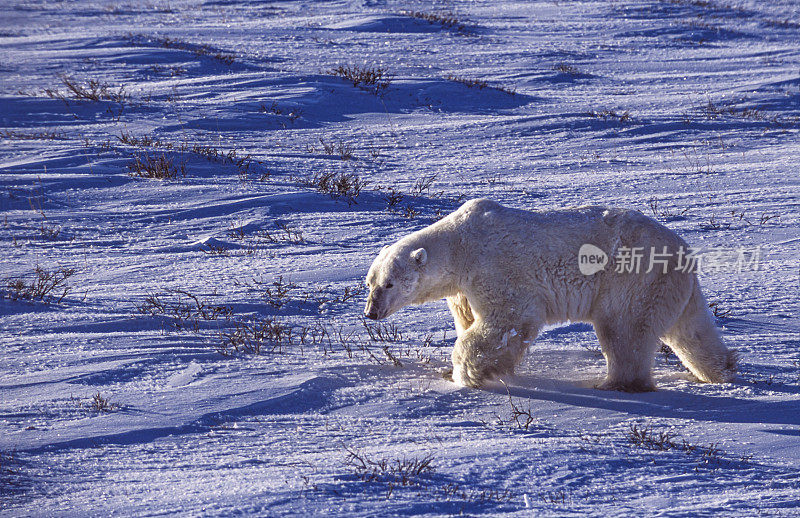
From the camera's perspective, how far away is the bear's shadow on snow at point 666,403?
4934 mm

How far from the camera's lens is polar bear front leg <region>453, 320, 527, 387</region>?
523 cm

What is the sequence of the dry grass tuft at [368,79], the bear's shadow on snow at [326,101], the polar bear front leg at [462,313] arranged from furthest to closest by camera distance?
1. the dry grass tuft at [368,79]
2. the bear's shadow on snow at [326,101]
3. the polar bear front leg at [462,313]

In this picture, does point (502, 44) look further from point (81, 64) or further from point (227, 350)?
point (227, 350)

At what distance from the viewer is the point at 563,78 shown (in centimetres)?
1568

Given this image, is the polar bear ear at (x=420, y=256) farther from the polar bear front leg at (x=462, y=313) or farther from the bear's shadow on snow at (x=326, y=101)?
the bear's shadow on snow at (x=326, y=101)

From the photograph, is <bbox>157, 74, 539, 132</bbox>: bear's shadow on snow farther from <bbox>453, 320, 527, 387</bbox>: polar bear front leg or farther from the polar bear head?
<bbox>453, 320, 527, 387</bbox>: polar bear front leg

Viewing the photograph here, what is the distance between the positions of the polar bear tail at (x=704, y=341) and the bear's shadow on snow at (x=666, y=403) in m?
0.25

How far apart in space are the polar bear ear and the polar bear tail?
1638mm

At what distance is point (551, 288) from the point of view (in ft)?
17.6

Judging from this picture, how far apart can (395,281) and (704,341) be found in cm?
202

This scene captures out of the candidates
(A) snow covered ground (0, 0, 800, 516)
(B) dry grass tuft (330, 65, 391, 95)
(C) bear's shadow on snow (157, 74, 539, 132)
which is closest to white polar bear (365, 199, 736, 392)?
(A) snow covered ground (0, 0, 800, 516)

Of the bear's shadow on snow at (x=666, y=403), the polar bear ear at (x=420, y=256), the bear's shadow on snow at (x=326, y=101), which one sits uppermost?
the bear's shadow on snow at (x=326, y=101)

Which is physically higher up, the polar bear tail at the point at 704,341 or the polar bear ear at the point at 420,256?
the polar bear ear at the point at 420,256

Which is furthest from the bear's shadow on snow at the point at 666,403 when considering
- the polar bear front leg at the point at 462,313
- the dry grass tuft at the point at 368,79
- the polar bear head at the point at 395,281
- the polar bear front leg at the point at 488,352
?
the dry grass tuft at the point at 368,79
